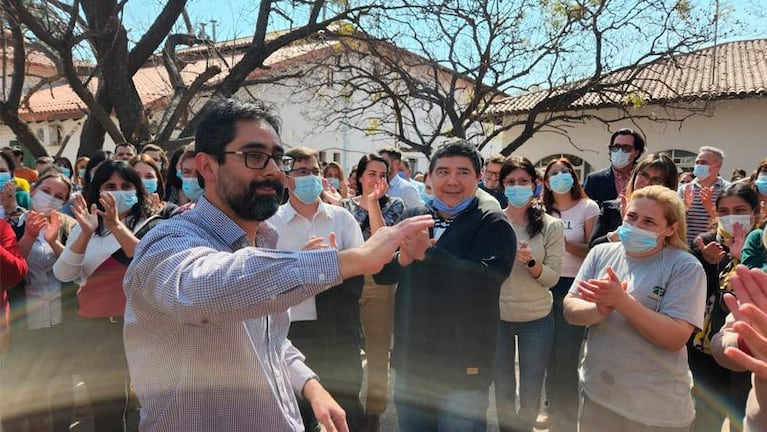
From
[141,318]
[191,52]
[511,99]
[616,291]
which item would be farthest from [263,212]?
[511,99]

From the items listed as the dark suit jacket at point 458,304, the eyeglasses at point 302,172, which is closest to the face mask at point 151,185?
the eyeglasses at point 302,172

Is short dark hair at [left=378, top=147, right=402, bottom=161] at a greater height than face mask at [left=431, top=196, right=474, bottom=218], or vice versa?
short dark hair at [left=378, top=147, right=402, bottom=161]

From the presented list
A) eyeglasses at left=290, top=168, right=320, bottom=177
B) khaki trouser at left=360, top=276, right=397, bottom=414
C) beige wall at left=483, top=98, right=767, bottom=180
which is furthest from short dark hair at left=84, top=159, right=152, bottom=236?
beige wall at left=483, top=98, right=767, bottom=180

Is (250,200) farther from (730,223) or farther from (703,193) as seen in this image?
(703,193)

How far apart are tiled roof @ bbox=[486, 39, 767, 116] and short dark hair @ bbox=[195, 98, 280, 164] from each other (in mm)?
13815

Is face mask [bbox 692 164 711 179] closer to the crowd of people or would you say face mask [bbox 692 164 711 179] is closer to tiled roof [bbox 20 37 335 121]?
the crowd of people

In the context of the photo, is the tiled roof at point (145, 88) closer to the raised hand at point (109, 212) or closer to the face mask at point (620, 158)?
the face mask at point (620, 158)

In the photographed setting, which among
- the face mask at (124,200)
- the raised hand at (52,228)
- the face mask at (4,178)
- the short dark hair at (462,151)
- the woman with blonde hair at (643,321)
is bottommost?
the woman with blonde hair at (643,321)

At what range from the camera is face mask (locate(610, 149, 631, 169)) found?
5.01 metres

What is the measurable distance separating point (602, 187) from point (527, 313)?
2.02m

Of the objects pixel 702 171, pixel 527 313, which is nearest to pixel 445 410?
pixel 527 313

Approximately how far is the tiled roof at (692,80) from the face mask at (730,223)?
11.0 meters

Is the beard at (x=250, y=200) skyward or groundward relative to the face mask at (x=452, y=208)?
skyward

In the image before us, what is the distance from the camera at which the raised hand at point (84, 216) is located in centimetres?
338
